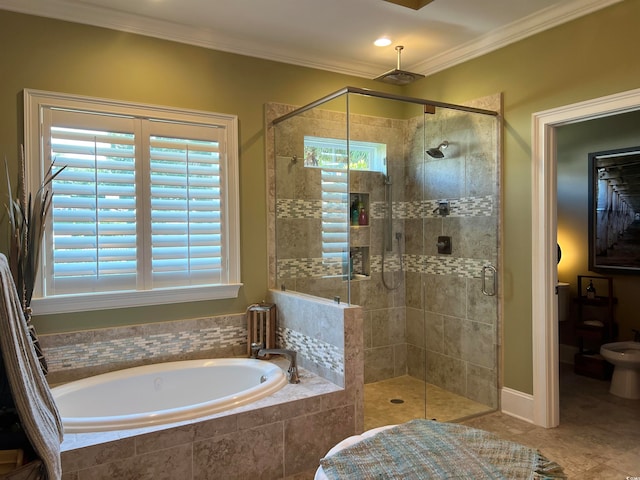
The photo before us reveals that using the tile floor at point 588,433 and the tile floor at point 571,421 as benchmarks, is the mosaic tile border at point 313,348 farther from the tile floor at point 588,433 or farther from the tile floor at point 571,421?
the tile floor at point 588,433

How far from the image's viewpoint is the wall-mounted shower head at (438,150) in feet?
11.9

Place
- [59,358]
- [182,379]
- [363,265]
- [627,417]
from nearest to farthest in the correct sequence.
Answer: [59,358]
[182,379]
[627,417]
[363,265]

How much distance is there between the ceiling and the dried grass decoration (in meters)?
1.06

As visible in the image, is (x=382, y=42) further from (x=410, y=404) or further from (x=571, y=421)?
(x=571, y=421)

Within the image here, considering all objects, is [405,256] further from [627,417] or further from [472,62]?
[627,417]

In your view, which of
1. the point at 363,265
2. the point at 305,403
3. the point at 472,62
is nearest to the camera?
the point at 305,403

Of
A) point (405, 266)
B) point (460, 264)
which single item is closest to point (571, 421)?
point (460, 264)

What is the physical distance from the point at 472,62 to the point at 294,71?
140 centimetres

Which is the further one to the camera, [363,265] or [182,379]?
[363,265]

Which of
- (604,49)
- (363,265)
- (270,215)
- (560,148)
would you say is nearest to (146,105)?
(270,215)

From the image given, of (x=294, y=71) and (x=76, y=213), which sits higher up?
(x=294, y=71)

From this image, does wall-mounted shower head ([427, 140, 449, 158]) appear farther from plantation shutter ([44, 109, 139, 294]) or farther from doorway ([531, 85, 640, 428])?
plantation shutter ([44, 109, 139, 294])

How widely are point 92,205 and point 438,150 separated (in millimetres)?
2577

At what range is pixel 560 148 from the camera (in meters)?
4.69
